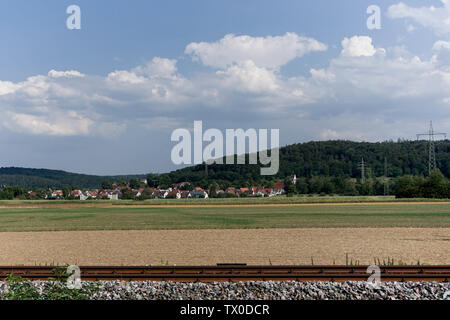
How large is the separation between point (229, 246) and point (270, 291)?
12084 millimetres

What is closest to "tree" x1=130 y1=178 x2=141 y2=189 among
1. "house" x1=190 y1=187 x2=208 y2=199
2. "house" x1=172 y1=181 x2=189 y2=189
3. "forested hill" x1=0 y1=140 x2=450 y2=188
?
"forested hill" x1=0 y1=140 x2=450 y2=188

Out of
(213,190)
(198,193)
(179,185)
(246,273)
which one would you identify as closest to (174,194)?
(198,193)

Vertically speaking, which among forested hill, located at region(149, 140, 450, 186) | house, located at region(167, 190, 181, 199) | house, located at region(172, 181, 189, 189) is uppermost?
forested hill, located at region(149, 140, 450, 186)

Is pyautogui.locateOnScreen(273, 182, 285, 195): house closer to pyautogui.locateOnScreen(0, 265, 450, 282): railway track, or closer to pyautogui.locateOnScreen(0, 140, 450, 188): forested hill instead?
pyautogui.locateOnScreen(0, 140, 450, 188): forested hill

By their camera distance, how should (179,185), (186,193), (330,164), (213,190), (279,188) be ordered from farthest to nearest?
(330,164)
(179,185)
(186,193)
(279,188)
(213,190)

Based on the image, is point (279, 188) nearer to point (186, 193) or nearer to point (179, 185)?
point (186, 193)

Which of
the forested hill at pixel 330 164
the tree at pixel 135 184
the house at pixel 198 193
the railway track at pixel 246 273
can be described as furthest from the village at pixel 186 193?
the railway track at pixel 246 273

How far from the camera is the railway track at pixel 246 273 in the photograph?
45.3 ft

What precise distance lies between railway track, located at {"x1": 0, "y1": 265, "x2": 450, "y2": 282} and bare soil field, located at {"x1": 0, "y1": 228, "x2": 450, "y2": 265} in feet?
9.78

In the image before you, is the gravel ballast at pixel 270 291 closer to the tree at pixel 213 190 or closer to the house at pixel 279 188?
the tree at pixel 213 190

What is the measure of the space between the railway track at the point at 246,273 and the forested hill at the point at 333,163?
127 meters

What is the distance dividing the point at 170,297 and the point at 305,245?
45.5 ft

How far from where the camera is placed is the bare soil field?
1973cm

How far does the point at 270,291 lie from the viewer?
12.2m
